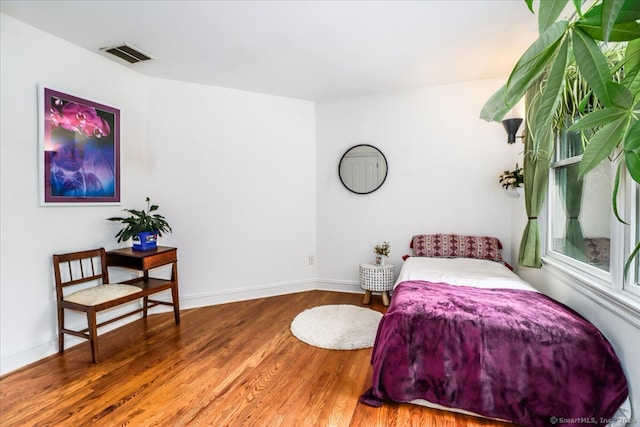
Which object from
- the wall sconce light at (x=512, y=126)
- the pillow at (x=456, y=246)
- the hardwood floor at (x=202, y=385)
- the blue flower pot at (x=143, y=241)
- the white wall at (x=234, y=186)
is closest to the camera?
the hardwood floor at (x=202, y=385)


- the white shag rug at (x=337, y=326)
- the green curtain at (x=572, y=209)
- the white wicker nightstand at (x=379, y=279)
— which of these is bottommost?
the white shag rug at (x=337, y=326)

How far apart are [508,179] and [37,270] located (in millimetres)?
4177

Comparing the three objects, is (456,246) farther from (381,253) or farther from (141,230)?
(141,230)

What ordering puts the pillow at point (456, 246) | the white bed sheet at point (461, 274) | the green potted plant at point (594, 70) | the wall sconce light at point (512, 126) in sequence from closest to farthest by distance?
the green potted plant at point (594, 70) < the white bed sheet at point (461, 274) < the wall sconce light at point (512, 126) < the pillow at point (456, 246)

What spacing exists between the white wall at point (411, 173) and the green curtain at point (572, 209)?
3.43 ft

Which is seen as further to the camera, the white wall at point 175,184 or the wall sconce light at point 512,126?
the wall sconce light at point 512,126

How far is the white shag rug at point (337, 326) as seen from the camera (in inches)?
97.5

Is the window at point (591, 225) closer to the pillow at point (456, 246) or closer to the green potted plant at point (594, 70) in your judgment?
the pillow at point (456, 246)

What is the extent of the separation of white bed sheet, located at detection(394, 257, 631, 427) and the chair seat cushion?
2.23m

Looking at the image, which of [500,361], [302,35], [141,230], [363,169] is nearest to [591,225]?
[500,361]

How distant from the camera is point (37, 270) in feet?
7.48

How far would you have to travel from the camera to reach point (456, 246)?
3270 millimetres

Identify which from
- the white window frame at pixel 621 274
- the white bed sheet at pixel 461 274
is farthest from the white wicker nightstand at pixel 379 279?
the white window frame at pixel 621 274

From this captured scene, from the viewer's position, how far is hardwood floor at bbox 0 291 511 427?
1.64m
